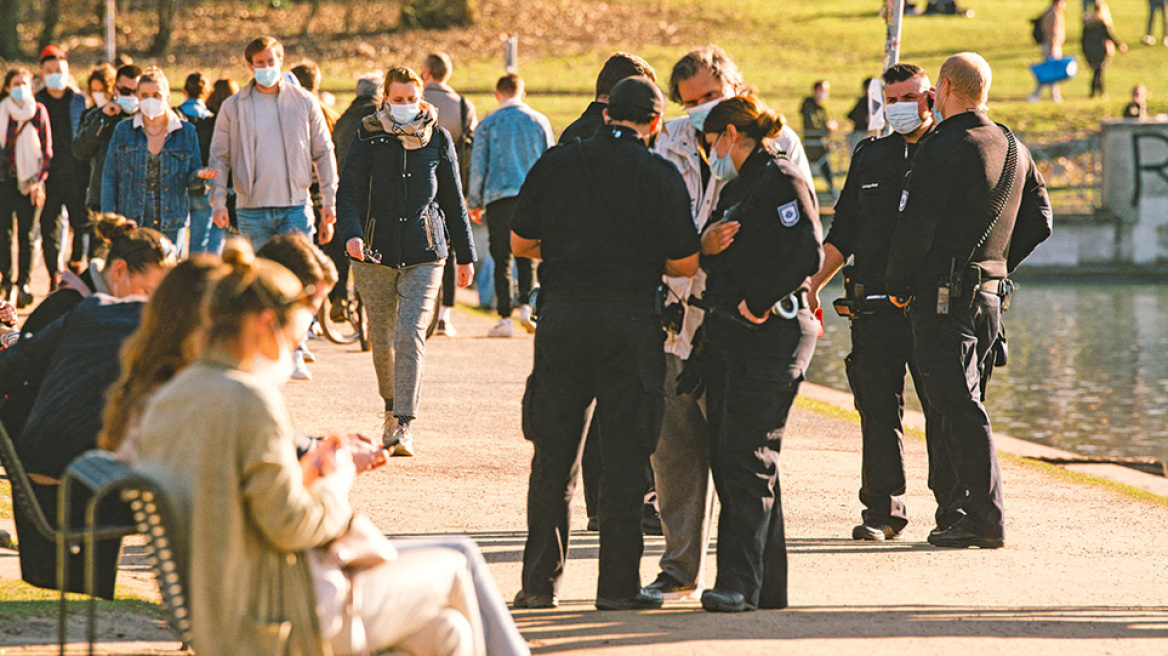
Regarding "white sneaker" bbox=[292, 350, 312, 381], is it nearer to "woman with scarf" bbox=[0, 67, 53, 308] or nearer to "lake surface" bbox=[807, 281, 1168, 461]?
"woman with scarf" bbox=[0, 67, 53, 308]

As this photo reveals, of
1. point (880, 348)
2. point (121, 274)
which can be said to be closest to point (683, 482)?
point (880, 348)

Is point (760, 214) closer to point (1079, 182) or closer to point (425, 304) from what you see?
point (425, 304)

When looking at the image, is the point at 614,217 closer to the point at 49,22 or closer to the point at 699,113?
the point at 699,113

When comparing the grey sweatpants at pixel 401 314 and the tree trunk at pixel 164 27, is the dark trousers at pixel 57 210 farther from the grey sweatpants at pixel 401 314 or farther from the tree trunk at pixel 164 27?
the tree trunk at pixel 164 27

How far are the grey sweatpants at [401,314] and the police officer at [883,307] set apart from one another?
2248 mm

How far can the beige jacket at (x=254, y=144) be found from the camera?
31.7 ft

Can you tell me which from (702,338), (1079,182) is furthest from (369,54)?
(702,338)

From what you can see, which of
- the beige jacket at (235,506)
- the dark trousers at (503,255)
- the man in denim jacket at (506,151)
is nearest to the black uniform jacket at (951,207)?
the beige jacket at (235,506)

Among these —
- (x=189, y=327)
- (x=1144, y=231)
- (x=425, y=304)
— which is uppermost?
(x=189, y=327)

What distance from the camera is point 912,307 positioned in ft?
22.9

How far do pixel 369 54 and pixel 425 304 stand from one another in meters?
30.5

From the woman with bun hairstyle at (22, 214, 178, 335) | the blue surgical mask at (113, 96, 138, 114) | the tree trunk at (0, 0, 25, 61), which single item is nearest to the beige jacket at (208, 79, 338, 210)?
the blue surgical mask at (113, 96, 138, 114)

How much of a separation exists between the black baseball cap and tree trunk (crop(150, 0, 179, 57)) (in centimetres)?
3487

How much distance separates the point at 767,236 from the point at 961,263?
5.37ft
